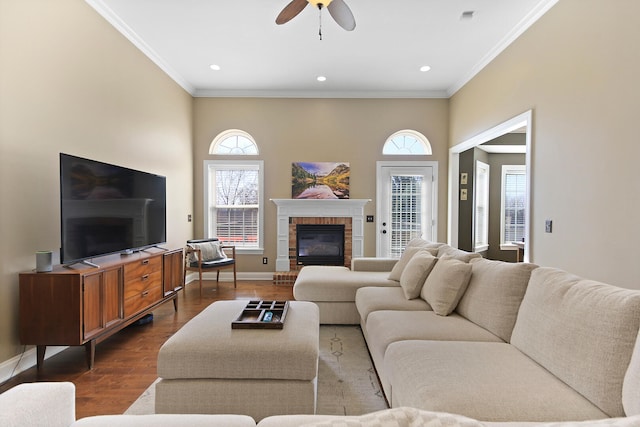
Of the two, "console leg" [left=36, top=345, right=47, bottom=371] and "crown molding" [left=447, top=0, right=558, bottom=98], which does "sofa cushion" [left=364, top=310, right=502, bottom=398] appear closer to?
"console leg" [left=36, top=345, right=47, bottom=371]

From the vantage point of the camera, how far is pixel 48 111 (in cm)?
247

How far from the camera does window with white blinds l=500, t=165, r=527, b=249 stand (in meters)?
6.40

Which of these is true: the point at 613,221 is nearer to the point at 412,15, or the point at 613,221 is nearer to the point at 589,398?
the point at 589,398

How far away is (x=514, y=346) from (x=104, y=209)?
3202 millimetres

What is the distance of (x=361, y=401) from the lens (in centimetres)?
190

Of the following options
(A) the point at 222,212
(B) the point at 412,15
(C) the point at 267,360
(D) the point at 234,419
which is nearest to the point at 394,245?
(A) the point at 222,212

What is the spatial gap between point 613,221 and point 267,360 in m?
2.59

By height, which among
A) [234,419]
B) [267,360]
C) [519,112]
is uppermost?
[519,112]

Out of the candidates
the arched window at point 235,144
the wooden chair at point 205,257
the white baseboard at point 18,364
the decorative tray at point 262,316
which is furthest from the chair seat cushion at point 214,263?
the decorative tray at point 262,316

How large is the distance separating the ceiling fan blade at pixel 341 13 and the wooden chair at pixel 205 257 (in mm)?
3412

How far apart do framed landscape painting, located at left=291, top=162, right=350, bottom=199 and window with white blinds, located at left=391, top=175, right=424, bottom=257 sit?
902mm

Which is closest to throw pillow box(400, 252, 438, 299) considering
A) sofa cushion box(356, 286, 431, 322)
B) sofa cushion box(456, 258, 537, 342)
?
sofa cushion box(356, 286, 431, 322)

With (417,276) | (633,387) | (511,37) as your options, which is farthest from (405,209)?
(633,387)

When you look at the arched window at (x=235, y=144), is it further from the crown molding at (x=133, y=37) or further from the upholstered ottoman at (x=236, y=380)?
the upholstered ottoman at (x=236, y=380)
